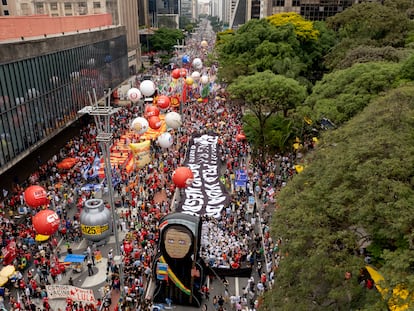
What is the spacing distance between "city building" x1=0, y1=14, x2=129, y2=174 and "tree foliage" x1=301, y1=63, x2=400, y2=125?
61.7ft

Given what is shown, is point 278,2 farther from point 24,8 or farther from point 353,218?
point 353,218

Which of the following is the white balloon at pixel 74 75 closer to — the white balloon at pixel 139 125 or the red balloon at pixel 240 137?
the white balloon at pixel 139 125

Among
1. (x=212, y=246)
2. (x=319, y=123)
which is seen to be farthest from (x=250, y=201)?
(x=319, y=123)

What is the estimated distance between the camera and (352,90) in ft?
76.5

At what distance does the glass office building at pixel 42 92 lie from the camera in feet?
78.9

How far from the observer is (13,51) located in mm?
24672

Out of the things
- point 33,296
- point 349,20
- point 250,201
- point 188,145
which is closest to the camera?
point 33,296

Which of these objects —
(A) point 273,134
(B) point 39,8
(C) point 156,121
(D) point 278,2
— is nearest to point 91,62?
(C) point 156,121

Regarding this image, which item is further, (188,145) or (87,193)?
(188,145)

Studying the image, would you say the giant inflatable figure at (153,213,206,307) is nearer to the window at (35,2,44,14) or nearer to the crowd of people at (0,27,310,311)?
the crowd of people at (0,27,310,311)

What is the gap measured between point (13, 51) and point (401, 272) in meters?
24.4

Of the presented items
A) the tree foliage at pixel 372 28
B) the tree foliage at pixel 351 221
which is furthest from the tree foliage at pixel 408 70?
the tree foliage at pixel 372 28

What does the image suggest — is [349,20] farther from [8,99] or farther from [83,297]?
[83,297]

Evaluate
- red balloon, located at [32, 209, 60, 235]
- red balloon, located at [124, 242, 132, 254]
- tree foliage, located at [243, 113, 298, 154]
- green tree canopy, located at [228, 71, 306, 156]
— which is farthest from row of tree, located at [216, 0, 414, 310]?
red balloon, located at [32, 209, 60, 235]
